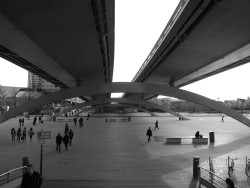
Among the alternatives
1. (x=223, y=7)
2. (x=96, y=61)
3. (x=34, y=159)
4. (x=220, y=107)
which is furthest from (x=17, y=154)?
(x=220, y=107)

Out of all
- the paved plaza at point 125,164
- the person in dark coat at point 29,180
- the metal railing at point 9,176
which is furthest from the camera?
the paved plaza at point 125,164

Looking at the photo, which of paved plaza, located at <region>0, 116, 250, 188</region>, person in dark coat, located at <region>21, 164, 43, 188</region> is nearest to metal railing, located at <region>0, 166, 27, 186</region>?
paved plaza, located at <region>0, 116, 250, 188</region>

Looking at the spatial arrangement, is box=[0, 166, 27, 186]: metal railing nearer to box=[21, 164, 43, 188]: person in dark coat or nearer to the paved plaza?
the paved plaza

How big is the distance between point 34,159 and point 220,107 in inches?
757

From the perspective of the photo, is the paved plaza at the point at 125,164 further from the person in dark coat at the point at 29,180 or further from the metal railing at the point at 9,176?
the person in dark coat at the point at 29,180

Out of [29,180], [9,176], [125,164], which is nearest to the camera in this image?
[29,180]

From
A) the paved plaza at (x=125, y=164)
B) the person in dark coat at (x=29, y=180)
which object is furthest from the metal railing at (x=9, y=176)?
the person in dark coat at (x=29, y=180)

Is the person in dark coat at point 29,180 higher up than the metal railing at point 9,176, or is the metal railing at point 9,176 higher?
the person in dark coat at point 29,180

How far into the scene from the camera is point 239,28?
14.7 meters

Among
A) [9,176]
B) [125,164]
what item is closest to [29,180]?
[9,176]

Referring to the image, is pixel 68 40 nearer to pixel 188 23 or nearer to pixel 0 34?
pixel 0 34

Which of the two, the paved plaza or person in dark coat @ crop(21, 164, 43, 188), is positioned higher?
person in dark coat @ crop(21, 164, 43, 188)

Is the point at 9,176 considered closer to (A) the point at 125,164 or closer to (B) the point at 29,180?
(B) the point at 29,180

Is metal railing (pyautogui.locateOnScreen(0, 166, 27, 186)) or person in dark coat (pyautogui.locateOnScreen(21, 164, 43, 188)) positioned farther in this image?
metal railing (pyautogui.locateOnScreen(0, 166, 27, 186))
